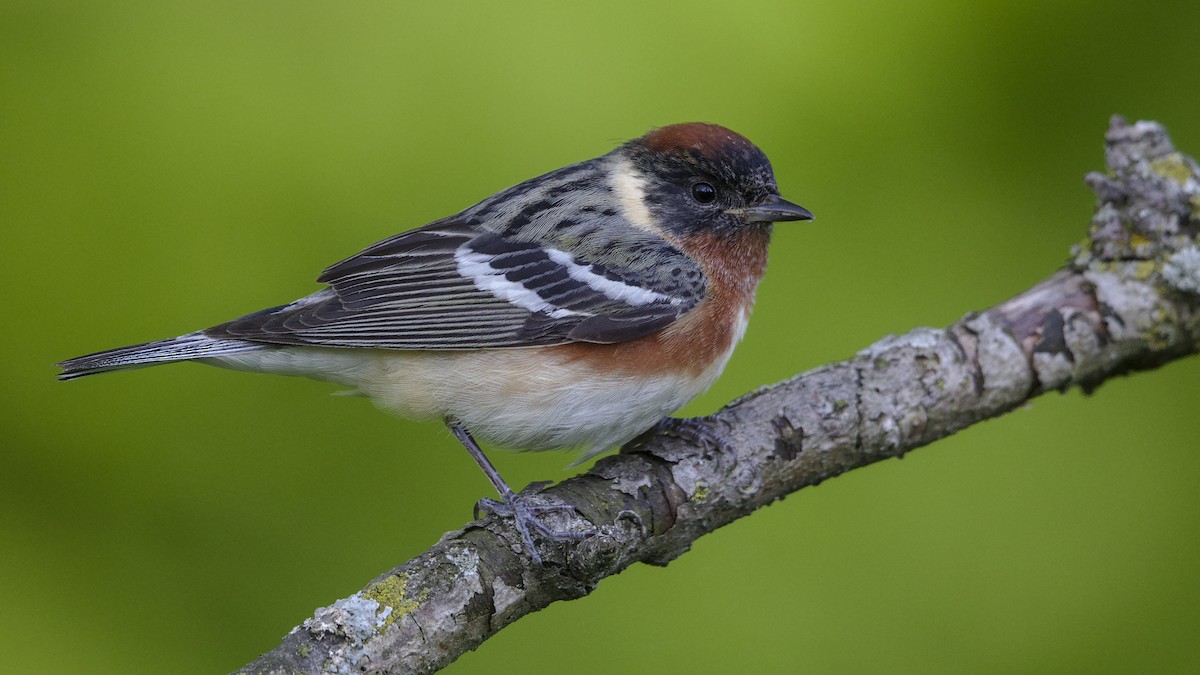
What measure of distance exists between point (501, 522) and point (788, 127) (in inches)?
83.5

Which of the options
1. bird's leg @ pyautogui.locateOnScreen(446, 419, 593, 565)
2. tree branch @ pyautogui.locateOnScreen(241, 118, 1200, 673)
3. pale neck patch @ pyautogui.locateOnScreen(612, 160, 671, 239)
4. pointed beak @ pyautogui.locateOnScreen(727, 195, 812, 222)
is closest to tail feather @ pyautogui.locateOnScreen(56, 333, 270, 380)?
bird's leg @ pyautogui.locateOnScreen(446, 419, 593, 565)

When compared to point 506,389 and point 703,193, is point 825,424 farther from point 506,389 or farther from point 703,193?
point 506,389

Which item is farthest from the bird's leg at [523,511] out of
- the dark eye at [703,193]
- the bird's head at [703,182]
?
the dark eye at [703,193]

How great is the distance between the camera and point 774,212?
12.0 ft

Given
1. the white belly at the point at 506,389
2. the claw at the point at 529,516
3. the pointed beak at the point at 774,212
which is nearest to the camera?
the claw at the point at 529,516

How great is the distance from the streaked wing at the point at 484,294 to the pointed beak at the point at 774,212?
0.28m

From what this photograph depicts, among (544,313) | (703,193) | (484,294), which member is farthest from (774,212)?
(484,294)

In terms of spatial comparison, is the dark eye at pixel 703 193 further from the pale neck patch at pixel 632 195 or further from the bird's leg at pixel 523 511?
the bird's leg at pixel 523 511

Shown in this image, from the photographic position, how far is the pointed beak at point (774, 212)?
3604 mm

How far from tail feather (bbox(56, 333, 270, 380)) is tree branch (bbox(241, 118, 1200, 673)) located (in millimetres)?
1017

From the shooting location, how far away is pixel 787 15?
4.09 meters

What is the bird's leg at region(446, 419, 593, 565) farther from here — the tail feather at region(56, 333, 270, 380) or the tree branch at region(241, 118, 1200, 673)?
the tail feather at region(56, 333, 270, 380)

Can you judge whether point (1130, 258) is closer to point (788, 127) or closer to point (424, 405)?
point (788, 127)

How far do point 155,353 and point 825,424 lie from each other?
2.18 metres
